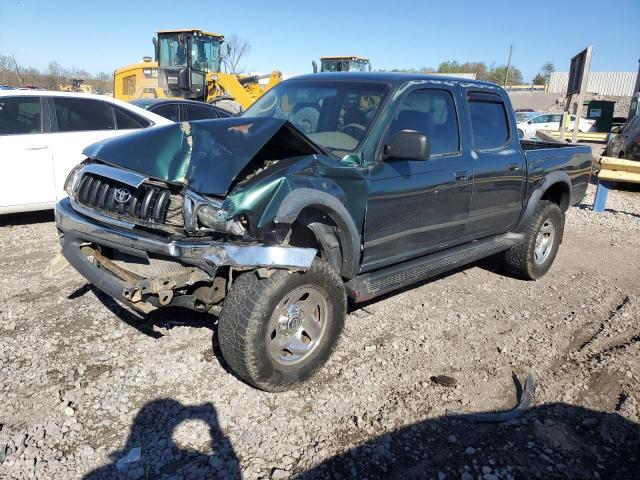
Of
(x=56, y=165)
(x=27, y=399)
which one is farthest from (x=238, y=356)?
(x=56, y=165)

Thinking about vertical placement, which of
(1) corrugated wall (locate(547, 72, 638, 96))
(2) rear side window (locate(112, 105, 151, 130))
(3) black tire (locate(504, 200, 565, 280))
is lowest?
(3) black tire (locate(504, 200, 565, 280))

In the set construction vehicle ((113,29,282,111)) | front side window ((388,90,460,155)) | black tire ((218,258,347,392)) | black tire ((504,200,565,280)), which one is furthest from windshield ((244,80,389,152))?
construction vehicle ((113,29,282,111))

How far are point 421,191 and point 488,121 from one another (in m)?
1.36

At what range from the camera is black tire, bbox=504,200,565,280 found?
5203 millimetres

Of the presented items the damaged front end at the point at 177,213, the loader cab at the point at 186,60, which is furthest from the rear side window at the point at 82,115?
the loader cab at the point at 186,60

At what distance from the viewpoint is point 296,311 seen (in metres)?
3.12

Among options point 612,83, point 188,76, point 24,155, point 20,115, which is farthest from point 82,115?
point 612,83

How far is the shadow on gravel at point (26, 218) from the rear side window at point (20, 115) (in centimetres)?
123

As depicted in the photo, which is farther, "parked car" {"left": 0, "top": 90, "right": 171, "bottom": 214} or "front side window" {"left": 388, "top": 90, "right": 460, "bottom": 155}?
"parked car" {"left": 0, "top": 90, "right": 171, "bottom": 214}

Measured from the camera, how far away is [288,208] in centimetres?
284

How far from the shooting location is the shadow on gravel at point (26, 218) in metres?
6.69

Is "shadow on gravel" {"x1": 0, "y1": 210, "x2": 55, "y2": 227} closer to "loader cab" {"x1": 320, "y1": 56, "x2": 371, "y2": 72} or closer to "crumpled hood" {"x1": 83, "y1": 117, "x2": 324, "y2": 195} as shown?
"crumpled hood" {"x1": 83, "y1": 117, "x2": 324, "y2": 195}

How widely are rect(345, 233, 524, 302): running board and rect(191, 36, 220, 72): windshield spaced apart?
1337 cm

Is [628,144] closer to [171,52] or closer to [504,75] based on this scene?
[171,52]
